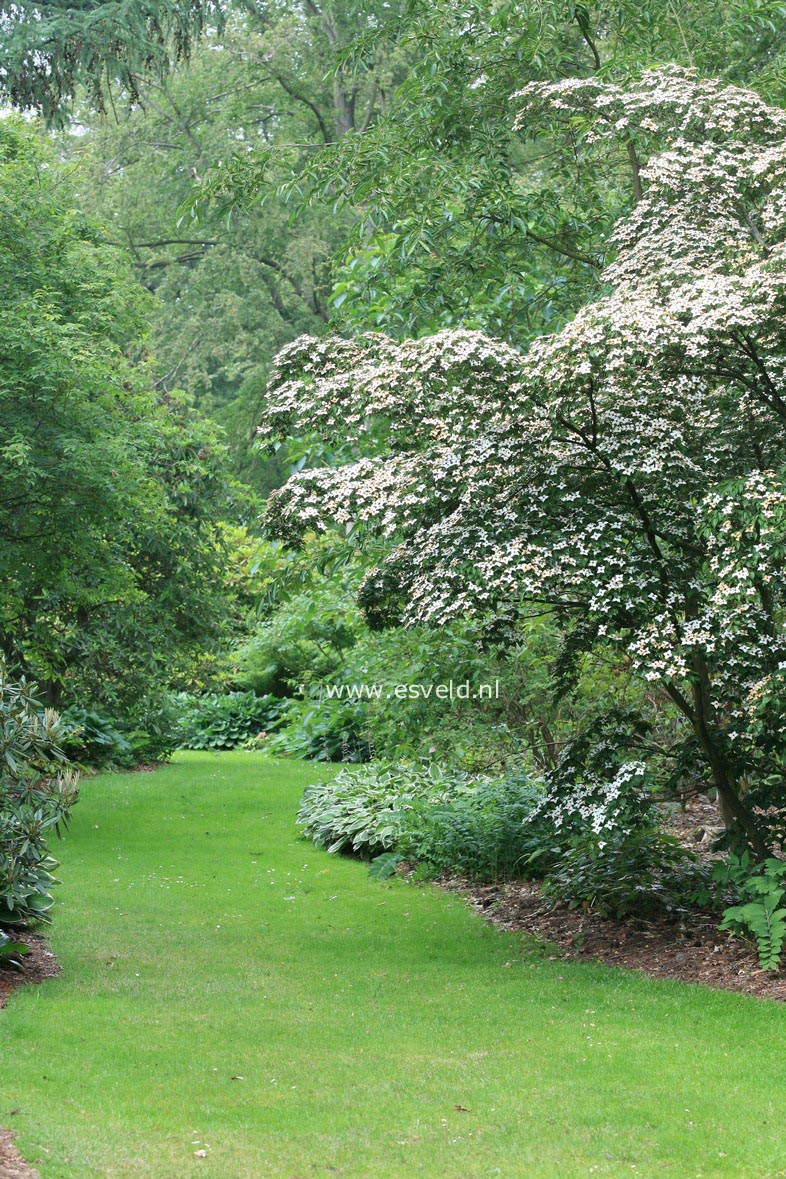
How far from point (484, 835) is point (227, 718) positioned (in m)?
13.3

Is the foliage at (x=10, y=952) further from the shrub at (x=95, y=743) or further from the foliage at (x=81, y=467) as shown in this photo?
the shrub at (x=95, y=743)

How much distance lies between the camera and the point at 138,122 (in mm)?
26547

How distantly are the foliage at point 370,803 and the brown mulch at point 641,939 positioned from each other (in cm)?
151

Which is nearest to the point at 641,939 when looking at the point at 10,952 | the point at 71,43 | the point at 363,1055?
the point at 363,1055

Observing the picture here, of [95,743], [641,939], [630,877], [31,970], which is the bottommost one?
[641,939]

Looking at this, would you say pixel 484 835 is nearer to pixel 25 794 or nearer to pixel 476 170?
pixel 25 794

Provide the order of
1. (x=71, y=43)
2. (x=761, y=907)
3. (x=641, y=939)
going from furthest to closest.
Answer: (x=71, y=43) < (x=641, y=939) < (x=761, y=907)

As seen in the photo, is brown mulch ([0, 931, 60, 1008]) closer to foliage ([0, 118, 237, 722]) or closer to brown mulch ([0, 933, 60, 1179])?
brown mulch ([0, 933, 60, 1179])

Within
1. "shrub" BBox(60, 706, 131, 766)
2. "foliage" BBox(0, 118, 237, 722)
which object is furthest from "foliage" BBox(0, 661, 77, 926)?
"shrub" BBox(60, 706, 131, 766)

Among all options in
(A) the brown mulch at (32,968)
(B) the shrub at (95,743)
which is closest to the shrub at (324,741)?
(B) the shrub at (95,743)

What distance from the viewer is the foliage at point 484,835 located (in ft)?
32.6

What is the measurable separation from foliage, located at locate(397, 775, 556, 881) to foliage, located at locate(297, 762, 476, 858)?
0.96ft

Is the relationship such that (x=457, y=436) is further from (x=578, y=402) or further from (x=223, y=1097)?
(x=223, y=1097)

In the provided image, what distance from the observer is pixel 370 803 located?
12.5 m
